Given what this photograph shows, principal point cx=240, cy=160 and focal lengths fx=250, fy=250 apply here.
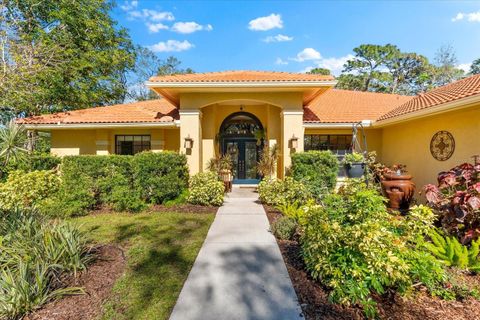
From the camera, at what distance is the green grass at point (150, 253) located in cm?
338

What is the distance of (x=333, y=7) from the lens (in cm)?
1042

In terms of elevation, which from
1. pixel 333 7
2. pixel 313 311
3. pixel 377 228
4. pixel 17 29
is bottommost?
pixel 313 311

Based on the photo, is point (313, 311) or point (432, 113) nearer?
point (313, 311)

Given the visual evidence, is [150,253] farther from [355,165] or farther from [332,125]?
[332,125]

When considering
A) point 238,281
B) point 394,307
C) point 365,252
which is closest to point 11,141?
point 238,281

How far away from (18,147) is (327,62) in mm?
35545

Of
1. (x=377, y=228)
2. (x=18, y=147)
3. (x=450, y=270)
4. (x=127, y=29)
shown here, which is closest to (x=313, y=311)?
(x=377, y=228)

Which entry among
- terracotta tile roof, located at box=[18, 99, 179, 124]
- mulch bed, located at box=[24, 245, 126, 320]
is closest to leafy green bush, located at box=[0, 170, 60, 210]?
terracotta tile roof, located at box=[18, 99, 179, 124]

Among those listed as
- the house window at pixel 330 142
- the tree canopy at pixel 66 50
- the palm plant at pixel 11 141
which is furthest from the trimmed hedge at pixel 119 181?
the tree canopy at pixel 66 50

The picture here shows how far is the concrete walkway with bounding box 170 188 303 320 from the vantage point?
10.7ft

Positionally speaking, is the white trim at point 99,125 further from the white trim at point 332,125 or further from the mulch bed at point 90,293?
the mulch bed at point 90,293

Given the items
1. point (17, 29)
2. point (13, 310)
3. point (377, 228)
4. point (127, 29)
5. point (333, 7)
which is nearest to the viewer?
point (13, 310)

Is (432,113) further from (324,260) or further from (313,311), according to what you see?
(313,311)

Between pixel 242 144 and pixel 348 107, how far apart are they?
244 inches
